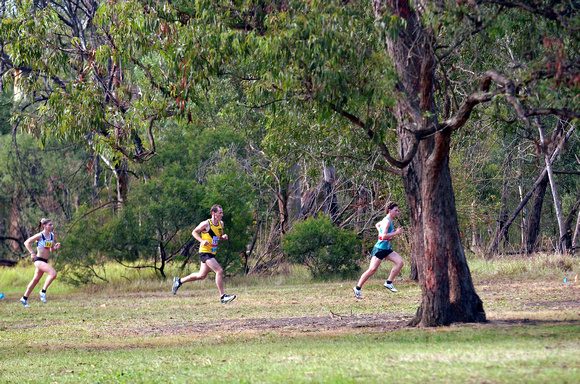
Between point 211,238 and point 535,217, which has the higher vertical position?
point 535,217

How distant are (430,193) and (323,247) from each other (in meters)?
11.2

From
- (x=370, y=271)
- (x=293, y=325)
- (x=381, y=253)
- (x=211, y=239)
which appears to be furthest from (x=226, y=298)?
(x=293, y=325)

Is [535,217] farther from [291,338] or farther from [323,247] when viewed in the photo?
[291,338]

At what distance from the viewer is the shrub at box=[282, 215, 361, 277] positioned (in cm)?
2052

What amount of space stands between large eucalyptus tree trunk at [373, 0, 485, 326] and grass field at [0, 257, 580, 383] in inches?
16.8

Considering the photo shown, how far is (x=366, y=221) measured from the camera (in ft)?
75.2

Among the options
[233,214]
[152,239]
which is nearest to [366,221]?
[233,214]

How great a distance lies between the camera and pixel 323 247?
20.7 m

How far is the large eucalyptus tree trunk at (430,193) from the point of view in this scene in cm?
962

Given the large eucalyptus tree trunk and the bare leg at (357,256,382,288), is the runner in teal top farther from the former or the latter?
the large eucalyptus tree trunk

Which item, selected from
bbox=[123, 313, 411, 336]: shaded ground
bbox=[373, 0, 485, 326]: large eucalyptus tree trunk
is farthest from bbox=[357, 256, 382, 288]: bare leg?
bbox=[373, 0, 485, 326]: large eucalyptus tree trunk

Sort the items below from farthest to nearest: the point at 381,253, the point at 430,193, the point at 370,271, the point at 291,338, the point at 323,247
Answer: the point at 323,247
the point at 381,253
the point at 370,271
the point at 430,193
the point at 291,338

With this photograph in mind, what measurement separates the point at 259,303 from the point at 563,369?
30.4ft

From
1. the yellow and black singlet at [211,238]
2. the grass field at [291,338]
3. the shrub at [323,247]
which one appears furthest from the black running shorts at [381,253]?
the shrub at [323,247]
